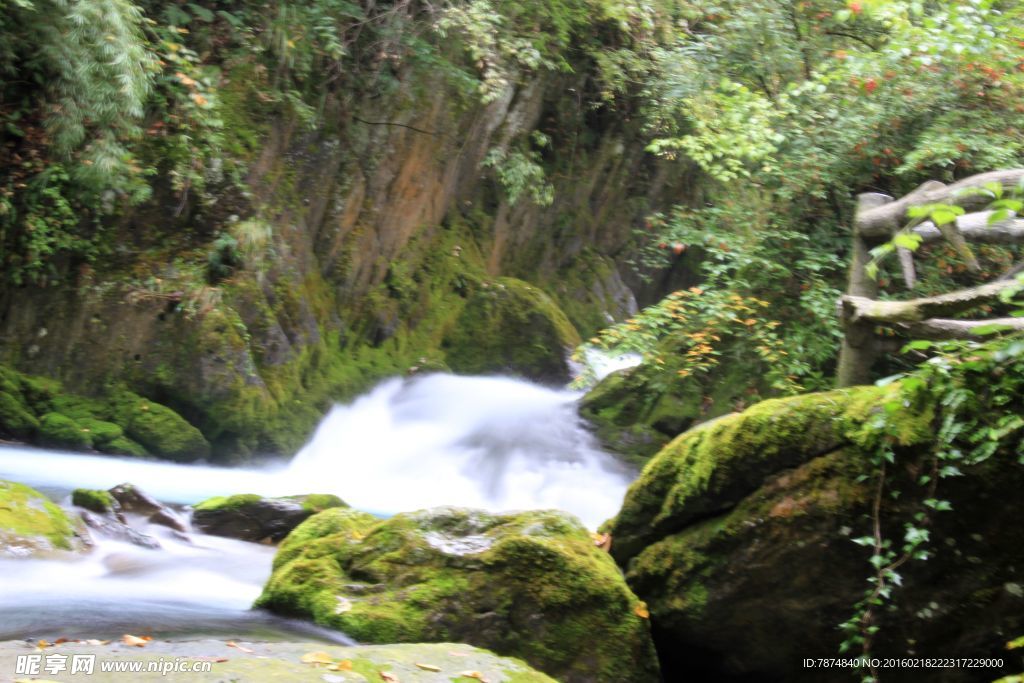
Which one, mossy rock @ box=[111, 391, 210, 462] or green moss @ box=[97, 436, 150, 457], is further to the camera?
mossy rock @ box=[111, 391, 210, 462]

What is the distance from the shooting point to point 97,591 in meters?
4.79

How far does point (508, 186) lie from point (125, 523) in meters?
9.13

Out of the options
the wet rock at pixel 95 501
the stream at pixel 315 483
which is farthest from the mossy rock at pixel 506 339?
the wet rock at pixel 95 501

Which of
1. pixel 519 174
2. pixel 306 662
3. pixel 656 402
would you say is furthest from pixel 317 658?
pixel 519 174

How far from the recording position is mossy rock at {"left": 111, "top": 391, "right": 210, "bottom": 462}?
8.53 m

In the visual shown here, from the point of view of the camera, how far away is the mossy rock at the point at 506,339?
44.2 ft

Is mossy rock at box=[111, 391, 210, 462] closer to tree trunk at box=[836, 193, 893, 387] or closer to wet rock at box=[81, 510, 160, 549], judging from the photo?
wet rock at box=[81, 510, 160, 549]

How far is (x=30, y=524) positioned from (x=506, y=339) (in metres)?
9.11

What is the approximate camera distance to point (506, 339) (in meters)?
13.7

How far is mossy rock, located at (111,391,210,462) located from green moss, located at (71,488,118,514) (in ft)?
7.69

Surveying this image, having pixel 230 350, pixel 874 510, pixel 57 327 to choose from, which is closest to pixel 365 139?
pixel 230 350

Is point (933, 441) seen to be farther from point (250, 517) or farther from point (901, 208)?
point (250, 517)

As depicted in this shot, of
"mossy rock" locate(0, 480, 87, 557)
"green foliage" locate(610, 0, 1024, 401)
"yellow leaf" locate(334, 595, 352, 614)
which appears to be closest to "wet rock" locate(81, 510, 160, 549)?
"mossy rock" locate(0, 480, 87, 557)

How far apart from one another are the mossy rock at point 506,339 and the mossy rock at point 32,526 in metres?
8.15
